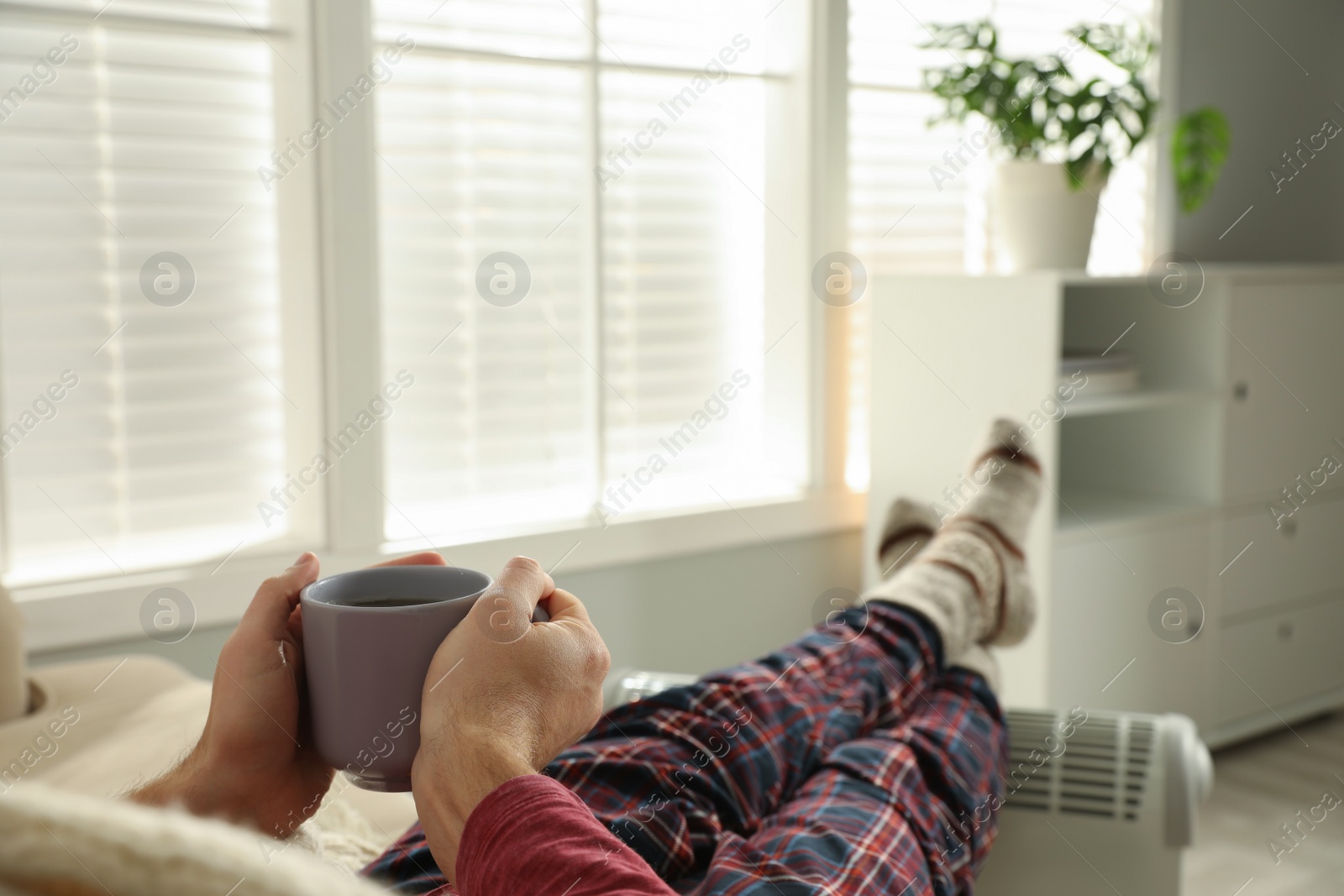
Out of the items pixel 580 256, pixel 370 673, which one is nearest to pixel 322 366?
pixel 580 256

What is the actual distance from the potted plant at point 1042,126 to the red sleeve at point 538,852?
75.5 inches

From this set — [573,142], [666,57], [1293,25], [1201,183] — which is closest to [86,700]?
[573,142]

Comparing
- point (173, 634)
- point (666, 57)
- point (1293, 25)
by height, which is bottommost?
point (173, 634)

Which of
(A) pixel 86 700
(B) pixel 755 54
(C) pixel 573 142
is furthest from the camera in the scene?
(B) pixel 755 54

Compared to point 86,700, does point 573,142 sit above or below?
above

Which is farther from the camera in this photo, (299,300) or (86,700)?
(299,300)

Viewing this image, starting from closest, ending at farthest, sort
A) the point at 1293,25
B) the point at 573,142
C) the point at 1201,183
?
the point at 573,142
the point at 1201,183
the point at 1293,25

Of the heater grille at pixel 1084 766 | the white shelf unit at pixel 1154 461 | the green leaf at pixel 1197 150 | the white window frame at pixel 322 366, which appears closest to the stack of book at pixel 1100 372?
the white shelf unit at pixel 1154 461

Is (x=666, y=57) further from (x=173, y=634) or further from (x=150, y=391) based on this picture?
(x=173, y=634)

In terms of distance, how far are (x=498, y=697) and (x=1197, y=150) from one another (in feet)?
7.63

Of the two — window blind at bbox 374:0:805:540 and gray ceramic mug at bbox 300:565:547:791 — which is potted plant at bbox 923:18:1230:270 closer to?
window blind at bbox 374:0:805:540

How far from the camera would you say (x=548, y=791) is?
1.97 feet

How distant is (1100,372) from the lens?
2.18m

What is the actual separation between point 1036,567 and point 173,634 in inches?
58.1
